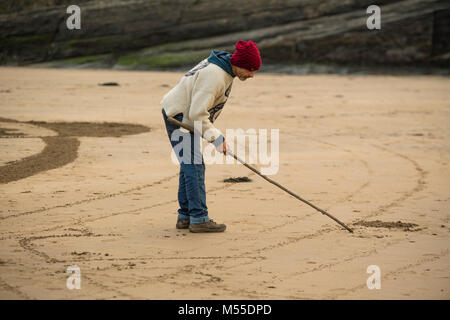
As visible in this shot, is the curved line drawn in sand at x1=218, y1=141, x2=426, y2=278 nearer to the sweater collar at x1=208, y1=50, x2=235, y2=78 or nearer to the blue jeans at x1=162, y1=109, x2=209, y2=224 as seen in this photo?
the blue jeans at x1=162, y1=109, x2=209, y2=224

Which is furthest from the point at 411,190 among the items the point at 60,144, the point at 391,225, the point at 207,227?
the point at 60,144

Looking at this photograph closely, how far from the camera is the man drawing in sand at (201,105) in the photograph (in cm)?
528

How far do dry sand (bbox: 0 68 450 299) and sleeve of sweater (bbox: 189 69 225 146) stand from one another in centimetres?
83

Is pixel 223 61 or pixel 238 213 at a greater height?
pixel 223 61

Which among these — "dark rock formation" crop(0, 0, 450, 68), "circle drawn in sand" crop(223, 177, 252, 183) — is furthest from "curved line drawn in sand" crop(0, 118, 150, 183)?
"dark rock formation" crop(0, 0, 450, 68)

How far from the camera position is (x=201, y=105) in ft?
17.2

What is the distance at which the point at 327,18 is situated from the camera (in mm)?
21891

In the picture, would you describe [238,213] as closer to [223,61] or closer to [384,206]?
[384,206]

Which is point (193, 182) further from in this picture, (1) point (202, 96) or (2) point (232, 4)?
(2) point (232, 4)

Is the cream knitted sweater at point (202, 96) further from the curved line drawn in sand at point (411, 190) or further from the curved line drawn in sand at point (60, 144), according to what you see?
the curved line drawn in sand at point (60, 144)

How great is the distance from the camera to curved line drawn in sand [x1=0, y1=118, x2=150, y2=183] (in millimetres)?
7680

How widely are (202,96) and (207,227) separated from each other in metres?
1.04

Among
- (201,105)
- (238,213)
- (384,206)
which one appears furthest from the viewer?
(384,206)

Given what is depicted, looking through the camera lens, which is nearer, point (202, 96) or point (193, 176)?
point (202, 96)
